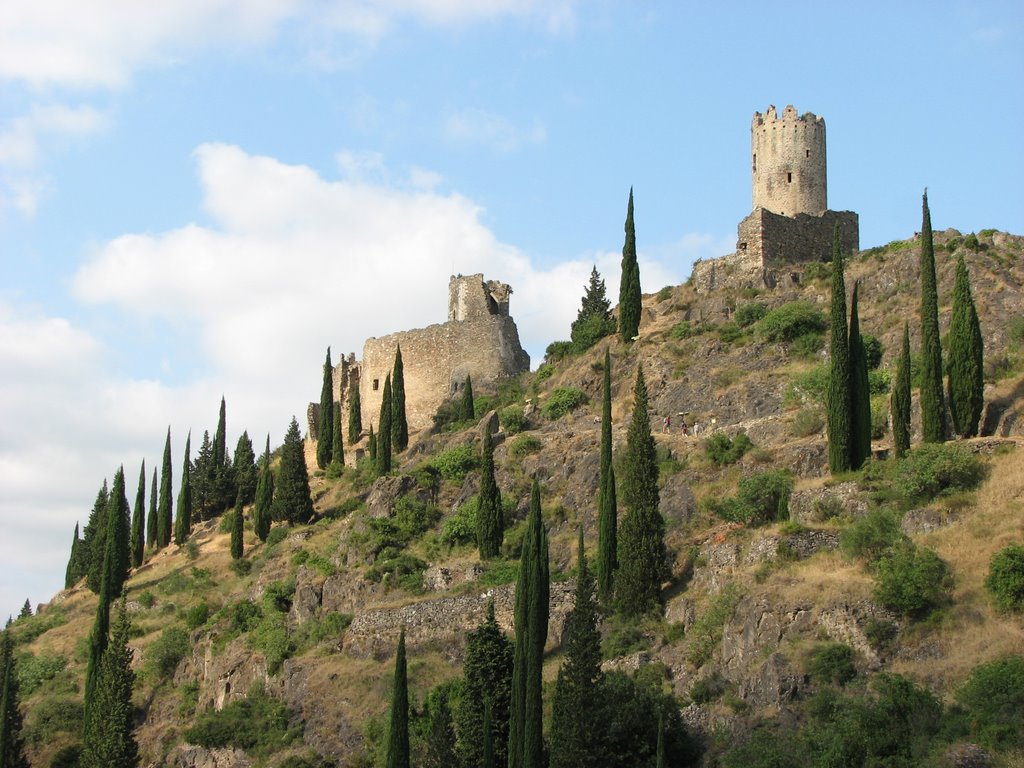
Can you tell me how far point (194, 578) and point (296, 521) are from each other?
15.2 ft

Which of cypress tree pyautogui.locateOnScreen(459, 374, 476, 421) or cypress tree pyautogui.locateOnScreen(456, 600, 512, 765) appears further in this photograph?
cypress tree pyautogui.locateOnScreen(459, 374, 476, 421)

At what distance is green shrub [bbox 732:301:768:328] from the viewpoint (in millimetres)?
59125

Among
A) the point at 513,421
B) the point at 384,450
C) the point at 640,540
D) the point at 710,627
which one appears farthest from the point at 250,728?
the point at 513,421

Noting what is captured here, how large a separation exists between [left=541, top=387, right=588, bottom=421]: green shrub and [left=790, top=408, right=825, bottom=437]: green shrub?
1242 cm

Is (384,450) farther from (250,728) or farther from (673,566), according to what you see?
(673,566)

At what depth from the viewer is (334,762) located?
41781 mm

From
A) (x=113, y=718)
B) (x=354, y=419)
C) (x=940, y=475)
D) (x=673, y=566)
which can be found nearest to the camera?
(x=940, y=475)

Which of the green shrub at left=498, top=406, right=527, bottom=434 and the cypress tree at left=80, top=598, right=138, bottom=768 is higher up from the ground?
the green shrub at left=498, top=406, right=527, bottom=434

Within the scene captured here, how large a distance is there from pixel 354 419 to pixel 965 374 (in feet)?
129

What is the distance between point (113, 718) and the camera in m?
45.7

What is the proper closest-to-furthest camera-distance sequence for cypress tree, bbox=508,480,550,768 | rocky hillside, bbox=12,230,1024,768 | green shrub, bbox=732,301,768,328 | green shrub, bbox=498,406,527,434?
cypress tree, bbox=508,480,550,768
rocky hillside, bbox=12,230,1024,768
green shrub, bbox=498,406,527,434
green shrub, bbox=732,301,768,328

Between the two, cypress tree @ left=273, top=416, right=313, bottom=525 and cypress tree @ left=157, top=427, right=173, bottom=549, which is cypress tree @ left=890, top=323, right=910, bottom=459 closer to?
cypress tree @ left=273, top=416, right=313, bottom=525

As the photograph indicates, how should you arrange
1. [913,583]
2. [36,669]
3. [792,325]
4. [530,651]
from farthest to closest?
[792,325] < [36,669] < [530,651] < [913,583]

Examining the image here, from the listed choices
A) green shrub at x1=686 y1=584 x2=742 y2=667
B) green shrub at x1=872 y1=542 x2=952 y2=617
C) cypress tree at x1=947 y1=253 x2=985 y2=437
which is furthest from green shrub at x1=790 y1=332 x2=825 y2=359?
green shrub at x1=872 y1=542 x2=952 y2=617
